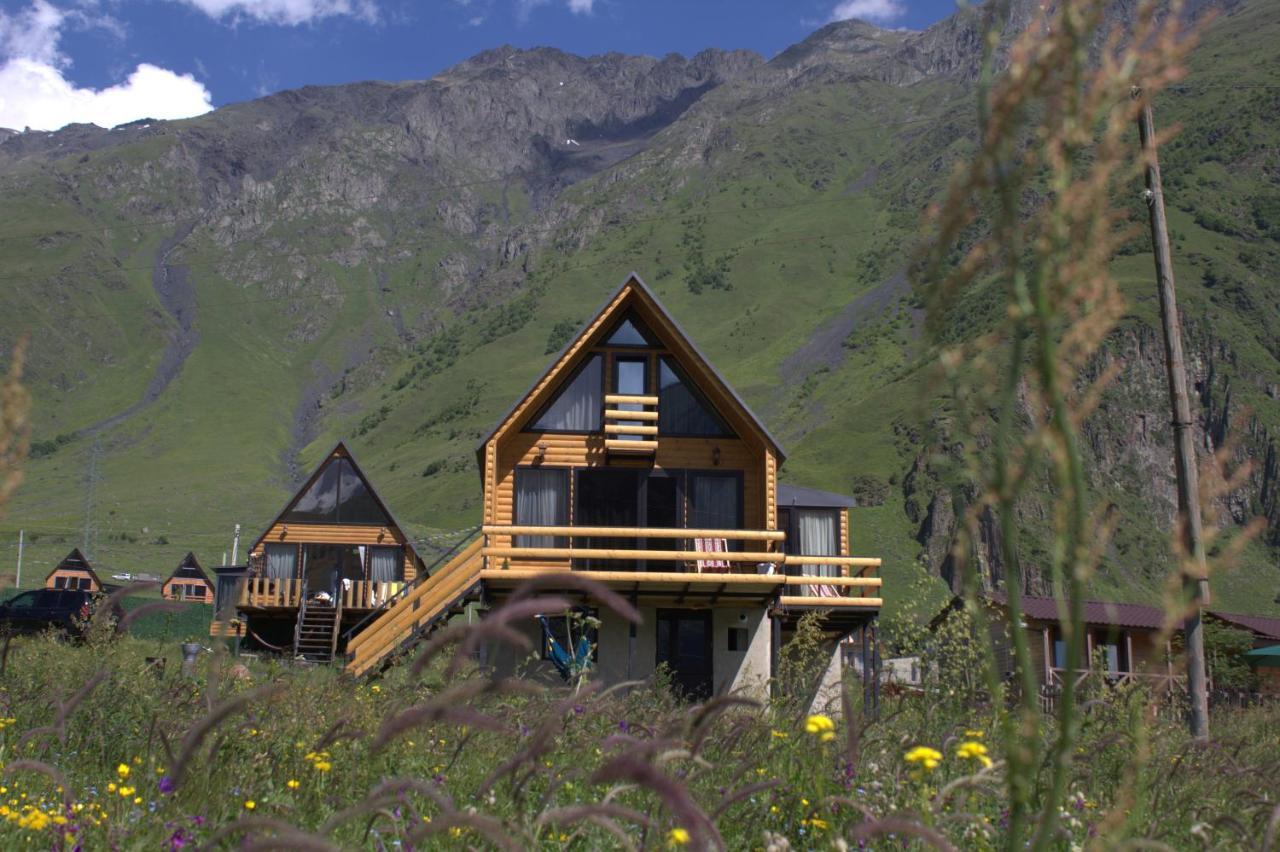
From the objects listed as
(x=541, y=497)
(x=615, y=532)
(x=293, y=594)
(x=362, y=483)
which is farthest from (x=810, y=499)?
(x=362, y=483)

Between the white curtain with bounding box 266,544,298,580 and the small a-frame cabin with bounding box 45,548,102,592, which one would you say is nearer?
the white curtain with bounding box 266,544,298,580

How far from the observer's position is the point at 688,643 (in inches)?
1019

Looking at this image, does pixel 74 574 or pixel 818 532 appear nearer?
pixel 818 532

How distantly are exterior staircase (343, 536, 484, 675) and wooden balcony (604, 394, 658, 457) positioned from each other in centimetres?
392

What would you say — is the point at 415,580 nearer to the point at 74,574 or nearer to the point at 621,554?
the point at 621,554

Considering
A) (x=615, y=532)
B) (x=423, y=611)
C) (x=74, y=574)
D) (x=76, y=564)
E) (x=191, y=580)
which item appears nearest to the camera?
(x=615, y=532)

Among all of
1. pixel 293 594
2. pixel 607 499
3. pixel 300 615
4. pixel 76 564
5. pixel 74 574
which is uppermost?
pixel 607 499

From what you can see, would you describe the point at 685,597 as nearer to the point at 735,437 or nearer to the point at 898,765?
the point at 735,437

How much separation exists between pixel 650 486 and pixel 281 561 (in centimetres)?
2102

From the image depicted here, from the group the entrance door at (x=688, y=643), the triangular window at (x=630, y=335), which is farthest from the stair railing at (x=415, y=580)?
the triangular window at (x=630, y=335)

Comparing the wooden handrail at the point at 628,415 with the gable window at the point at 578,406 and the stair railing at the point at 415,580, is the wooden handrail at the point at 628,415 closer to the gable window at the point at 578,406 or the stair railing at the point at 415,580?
the gable window at the point at 578,406

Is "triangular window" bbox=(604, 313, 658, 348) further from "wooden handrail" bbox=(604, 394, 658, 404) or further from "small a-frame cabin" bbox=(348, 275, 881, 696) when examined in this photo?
"wooden handrail" bbox=(604, 394, 658, 404)

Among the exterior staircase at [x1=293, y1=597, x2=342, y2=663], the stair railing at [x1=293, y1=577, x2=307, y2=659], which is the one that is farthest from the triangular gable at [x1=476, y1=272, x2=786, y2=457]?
the exterior staircase at [x1=293, y1=597, x2=342, y2=663]

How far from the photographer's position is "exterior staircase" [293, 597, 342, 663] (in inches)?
1388
